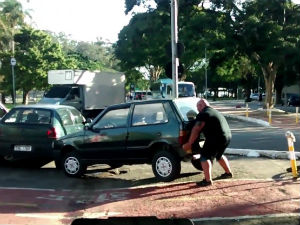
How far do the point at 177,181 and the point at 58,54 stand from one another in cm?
4872

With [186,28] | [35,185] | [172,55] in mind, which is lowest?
[35,185]

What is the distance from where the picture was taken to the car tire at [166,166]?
330 inches

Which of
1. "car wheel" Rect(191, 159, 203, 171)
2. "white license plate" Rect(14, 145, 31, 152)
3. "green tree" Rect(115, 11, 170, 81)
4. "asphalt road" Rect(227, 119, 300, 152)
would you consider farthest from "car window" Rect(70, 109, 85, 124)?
"green tree" Rect(115, 11, 170, 81)

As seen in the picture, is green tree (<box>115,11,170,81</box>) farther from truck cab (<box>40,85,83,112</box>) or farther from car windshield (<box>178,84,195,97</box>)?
truck cab (<box>40,85,83,112</box>)

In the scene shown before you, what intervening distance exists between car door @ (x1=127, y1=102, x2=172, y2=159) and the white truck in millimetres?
15154

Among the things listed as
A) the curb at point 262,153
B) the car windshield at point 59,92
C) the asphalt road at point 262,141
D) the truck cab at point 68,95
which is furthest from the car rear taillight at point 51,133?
the car windshield at point 59,92

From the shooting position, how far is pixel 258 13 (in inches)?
1141

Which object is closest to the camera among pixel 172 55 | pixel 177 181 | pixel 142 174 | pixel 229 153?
pixel 177 181

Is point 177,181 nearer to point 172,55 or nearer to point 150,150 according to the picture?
point 150,150

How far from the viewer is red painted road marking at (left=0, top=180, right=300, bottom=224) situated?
640cm

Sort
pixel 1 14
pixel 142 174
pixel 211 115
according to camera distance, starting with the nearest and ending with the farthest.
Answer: pixel 211 115 → pixel 142 174 → pixel 1 14

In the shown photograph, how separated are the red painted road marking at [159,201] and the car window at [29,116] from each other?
2.60 metres

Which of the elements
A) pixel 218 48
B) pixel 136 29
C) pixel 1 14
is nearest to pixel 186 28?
pixel 218 48

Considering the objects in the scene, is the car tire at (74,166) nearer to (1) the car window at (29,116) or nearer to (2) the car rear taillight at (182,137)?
(1) the car window at (29,116)
